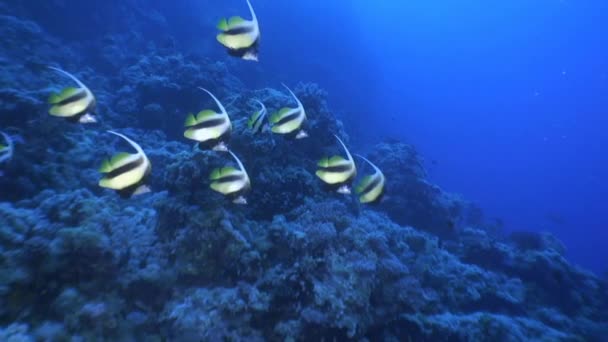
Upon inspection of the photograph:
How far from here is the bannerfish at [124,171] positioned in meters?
2.95

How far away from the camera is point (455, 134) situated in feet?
331

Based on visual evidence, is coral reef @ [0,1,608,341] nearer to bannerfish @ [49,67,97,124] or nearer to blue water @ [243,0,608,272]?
bannerfish @ [49,67,97,124]

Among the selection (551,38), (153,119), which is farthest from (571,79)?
(153,119)

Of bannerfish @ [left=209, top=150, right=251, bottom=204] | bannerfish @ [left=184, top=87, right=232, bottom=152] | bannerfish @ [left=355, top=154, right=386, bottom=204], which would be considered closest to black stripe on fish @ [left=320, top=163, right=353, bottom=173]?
bannerfish @ [left=355, top=154, right=386, bottom=204]

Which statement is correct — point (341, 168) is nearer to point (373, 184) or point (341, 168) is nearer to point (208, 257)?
point (373, 184)

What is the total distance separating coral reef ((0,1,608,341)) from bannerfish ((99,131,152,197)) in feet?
5.38

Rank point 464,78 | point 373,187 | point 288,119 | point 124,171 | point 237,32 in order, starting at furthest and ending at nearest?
point 464,78, point 288,119, point 373,187, point 237,32, point 124,171

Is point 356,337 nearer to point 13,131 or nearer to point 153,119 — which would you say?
point 13,131

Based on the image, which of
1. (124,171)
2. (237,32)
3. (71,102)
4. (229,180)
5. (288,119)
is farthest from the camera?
(288,119)

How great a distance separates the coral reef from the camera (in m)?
3.95

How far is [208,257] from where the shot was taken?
16.2ft

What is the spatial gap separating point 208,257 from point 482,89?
165043mm

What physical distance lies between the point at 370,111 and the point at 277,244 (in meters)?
37.9

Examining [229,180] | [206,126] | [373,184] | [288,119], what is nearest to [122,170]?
[206,126]
